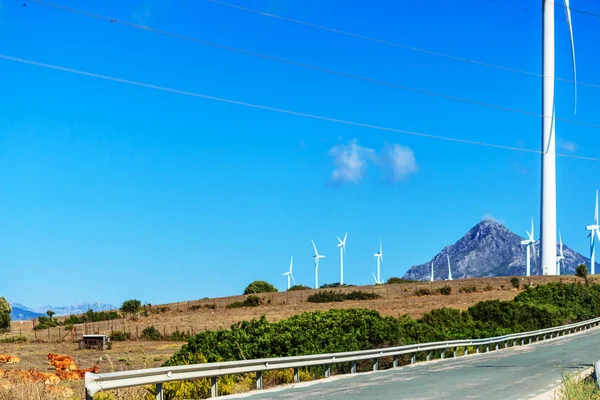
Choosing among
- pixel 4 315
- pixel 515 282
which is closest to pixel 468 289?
pixel 515 282

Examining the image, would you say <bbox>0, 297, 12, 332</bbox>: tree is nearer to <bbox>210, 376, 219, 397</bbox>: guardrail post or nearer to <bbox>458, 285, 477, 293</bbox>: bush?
<bbox>458, 285, 477, 293</bbox>: bush

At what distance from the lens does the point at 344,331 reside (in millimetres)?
31516

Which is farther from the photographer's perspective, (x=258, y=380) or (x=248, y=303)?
(x=248, y=303)

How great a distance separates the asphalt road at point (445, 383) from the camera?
18.2m

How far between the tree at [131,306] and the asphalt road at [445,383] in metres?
83.7

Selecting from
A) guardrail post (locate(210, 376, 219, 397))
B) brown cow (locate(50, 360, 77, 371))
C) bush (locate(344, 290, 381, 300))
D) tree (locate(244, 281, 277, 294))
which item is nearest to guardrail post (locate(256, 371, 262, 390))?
guardrail post (locate(210, 376, 219, 397))

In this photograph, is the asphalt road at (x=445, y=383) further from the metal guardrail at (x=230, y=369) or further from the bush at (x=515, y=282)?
the bush at (x=515, y=282)

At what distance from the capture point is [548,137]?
91.6 m

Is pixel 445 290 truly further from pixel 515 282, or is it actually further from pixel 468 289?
pixel 515 282

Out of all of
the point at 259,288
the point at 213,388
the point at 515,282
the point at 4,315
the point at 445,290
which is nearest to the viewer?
the point at 213,388

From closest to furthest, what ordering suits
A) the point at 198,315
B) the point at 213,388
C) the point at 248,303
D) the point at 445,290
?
the point at 213,388, the point at 198,315, the point at 248,303, the point at 445,290

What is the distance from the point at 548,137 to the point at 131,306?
58.4m

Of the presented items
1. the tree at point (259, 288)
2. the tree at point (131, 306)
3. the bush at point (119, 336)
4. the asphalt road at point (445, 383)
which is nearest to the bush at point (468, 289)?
the tree at point (259, 288)

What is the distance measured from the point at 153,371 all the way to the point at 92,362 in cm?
3483
